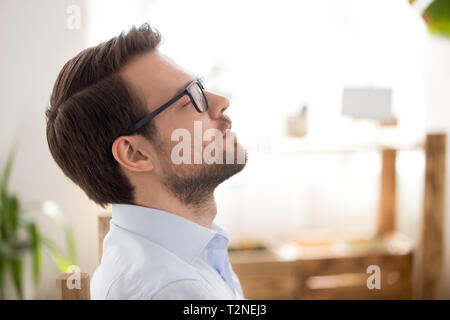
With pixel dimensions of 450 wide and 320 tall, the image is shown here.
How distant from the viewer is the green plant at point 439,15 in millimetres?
878

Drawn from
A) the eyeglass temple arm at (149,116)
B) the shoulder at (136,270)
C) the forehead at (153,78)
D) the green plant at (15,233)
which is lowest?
the green plant at (15,233)

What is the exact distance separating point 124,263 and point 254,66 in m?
1.57

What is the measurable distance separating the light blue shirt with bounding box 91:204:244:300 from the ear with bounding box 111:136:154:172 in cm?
7

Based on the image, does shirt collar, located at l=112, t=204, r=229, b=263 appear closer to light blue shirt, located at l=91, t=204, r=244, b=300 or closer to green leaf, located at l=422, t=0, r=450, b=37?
light blue shirt, located at l=91, t=204, r=244, b=300

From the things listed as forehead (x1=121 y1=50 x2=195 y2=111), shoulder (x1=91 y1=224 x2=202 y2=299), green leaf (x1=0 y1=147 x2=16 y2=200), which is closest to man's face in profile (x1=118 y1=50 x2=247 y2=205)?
forehead (x1=121 y1=50 x2=195 y2=111)

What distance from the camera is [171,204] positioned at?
2.69ft

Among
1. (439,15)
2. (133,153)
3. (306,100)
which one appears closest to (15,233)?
(133,153)

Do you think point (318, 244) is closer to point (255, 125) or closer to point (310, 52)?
point (255, 125)

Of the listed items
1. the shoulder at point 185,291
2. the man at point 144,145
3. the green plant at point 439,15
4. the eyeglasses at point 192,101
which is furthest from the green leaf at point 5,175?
the green plant at point 439,15

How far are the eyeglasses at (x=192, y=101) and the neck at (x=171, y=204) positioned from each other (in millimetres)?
115

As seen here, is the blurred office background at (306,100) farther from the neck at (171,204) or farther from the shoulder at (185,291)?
the shoulder at (185,291)

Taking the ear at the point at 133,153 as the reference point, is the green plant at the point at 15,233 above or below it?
below

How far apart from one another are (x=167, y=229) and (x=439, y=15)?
0.66 metres

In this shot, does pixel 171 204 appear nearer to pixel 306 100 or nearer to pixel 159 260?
pixel 159 260
